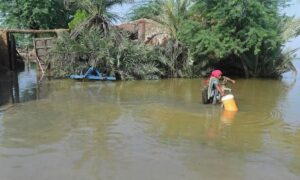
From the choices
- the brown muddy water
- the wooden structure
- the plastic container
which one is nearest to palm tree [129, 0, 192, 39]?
the wooden structure

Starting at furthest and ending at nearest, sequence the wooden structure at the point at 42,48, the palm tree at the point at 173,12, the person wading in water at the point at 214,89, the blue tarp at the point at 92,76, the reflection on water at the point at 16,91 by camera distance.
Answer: the wooden structure at the point at 42,48, the palm tree at the point at 173,12, the blue tarp at the point at 92,76, the reflection on water at the point at 16,91, the person wading in water at the point at 214,89

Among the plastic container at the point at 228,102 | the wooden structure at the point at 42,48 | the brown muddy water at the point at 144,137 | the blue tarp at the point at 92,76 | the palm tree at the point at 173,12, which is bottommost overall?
the brown muddy water at the point at 144,137

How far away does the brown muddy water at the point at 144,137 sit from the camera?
6754 millimetres

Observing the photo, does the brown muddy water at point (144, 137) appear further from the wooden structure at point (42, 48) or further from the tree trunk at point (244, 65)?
the tree trunk at point (244, 65)

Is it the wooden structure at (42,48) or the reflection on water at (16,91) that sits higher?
the wooden structure at (42,48)

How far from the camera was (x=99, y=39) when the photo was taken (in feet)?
68.4

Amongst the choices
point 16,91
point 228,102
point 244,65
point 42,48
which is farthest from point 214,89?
point 42,48

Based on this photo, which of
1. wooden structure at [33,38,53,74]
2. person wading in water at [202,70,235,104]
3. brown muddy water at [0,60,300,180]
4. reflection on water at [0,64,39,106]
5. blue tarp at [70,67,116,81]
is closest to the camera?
brown muddy water at [0,60,300,180]

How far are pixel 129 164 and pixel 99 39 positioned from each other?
14425 mm

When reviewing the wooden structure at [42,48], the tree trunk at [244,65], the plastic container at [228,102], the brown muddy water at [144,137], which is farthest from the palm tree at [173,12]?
the plastic container at [228,102]

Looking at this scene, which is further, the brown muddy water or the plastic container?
the plastic container

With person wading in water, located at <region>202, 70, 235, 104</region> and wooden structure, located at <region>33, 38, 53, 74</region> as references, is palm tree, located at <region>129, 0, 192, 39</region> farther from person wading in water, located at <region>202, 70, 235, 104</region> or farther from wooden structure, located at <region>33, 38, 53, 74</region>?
person wading in water, located at <region>202, 70, 235, 104</region>

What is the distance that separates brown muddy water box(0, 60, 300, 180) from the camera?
266 inches

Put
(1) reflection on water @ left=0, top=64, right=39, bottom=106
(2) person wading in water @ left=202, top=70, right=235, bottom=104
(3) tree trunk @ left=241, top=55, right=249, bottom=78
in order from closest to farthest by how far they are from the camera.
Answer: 1. (2) person wading in water @ left=202, top=70, right=235, bottom=104
2. (1) reflection on water @ left=0, top=64, right=39, bottom=106
3. (3) tree trunk @ left=241, top=55, right=249, bottom=78
